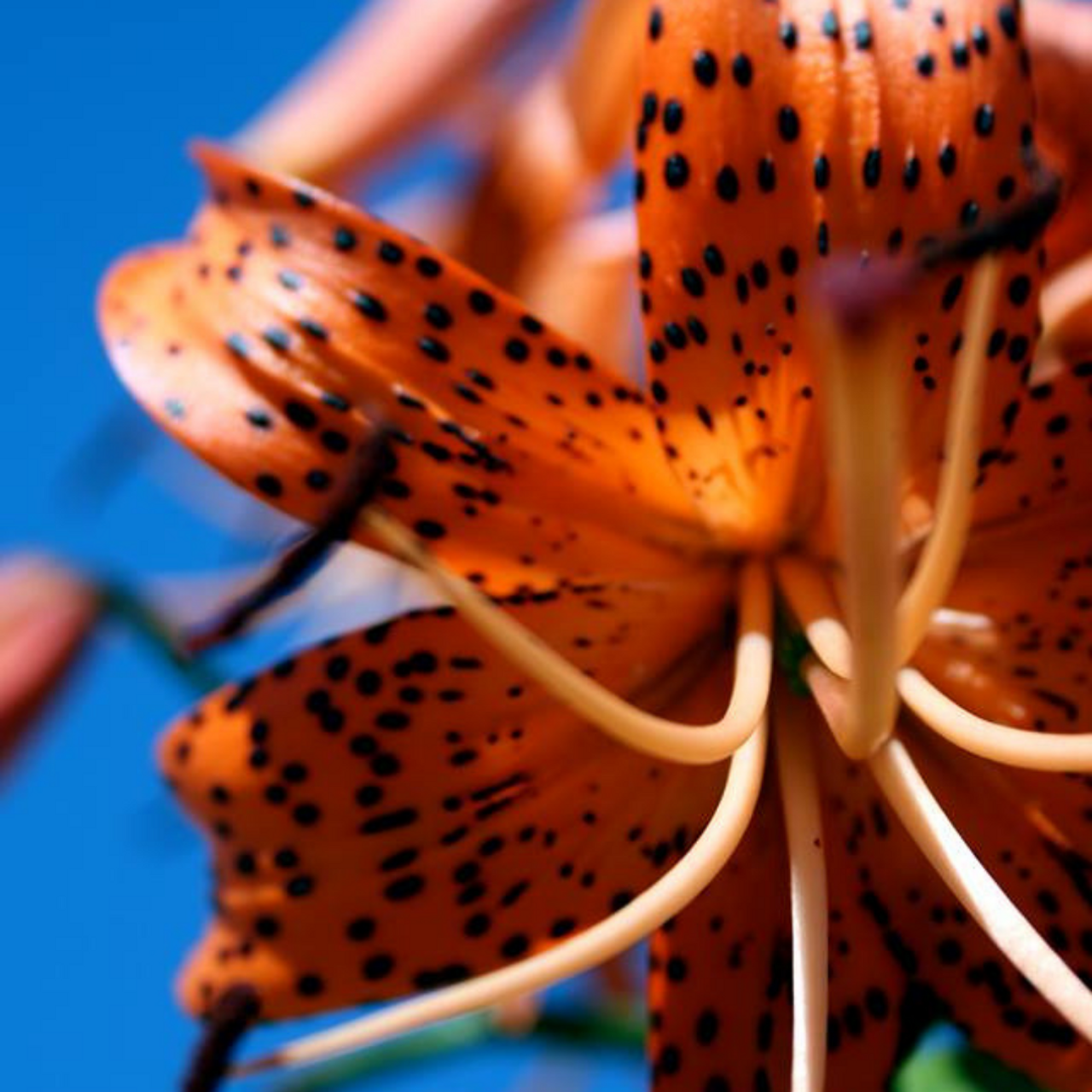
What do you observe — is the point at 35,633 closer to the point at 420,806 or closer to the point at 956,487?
the point at 420,806

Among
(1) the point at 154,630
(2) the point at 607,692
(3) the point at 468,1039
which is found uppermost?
(2) the point at 607,692

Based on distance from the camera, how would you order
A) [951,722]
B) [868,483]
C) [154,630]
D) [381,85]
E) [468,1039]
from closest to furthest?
[868,483] → [951,722] → [468,1039] → [154,630] → [381,85]

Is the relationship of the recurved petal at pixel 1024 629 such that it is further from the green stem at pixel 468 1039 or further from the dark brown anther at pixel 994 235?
the green stem at pixel 468 1039

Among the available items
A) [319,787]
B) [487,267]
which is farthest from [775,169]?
[487,267]

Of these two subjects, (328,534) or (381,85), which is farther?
(381,85)

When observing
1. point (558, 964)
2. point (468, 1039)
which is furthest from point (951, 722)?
point (468, 1039)

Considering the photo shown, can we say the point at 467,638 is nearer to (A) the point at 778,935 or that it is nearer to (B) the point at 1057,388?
(A) the point at 778,935

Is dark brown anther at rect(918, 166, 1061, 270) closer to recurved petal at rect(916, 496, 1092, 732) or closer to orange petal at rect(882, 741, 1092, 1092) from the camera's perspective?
Result: recurved petal at rect(916, 496, 1092, 732)

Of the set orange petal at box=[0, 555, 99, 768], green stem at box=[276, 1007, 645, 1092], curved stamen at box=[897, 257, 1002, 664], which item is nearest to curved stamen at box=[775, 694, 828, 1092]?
curved stamen at box=[897, 257, 1002, 664]
